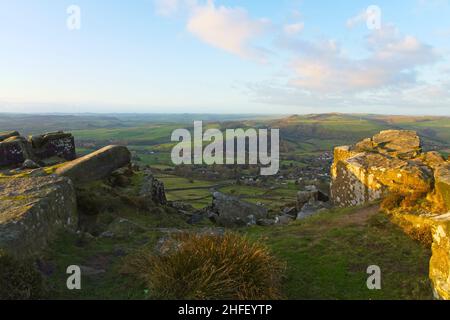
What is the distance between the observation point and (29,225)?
32.8 ft

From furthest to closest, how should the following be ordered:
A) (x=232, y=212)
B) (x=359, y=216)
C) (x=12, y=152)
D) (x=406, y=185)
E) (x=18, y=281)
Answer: (x=232, y=212) → (x=12, y=152) → (x=406, y=185) → (x=359, y=216) → (x=18, y=281)

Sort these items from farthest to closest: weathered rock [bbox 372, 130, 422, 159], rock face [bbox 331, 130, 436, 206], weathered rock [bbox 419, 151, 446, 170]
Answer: weathered rock [bbox 372, 130, 422, 159], weathered rock [bbox 419, 151, 446, 170], rock face [bbox 331, 130, 436, 206]

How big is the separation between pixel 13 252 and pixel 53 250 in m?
1.79

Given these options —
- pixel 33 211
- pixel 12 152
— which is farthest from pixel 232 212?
pixel 12 152

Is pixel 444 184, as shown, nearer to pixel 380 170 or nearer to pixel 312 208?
pixel 380 170

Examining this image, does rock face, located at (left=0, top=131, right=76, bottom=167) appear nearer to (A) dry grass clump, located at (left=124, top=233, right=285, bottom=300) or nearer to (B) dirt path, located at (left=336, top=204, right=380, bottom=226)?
(A) dry grass clump, located at (left=124, top=233, right=285, bottom=300)

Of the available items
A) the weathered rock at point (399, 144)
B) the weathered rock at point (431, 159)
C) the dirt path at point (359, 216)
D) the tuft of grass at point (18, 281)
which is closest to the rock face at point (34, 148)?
the tuft of grass at point (18, 281)

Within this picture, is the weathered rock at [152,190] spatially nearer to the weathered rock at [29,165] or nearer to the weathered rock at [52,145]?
the weathered rock at [52,145]

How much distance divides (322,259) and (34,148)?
17.2 meters

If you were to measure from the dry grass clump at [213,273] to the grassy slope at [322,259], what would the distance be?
1.73 ft

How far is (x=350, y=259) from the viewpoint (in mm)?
10156

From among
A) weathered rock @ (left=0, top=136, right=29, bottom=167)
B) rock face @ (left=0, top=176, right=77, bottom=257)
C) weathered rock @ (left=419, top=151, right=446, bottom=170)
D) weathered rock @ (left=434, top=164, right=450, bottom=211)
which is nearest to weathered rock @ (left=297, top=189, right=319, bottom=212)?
weathered rock @ (left=419, top=151, right=446, bottom=170)

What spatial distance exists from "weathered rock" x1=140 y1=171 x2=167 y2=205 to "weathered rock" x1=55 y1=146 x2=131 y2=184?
5.70 ft

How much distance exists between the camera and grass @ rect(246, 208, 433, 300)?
8.42 metres
